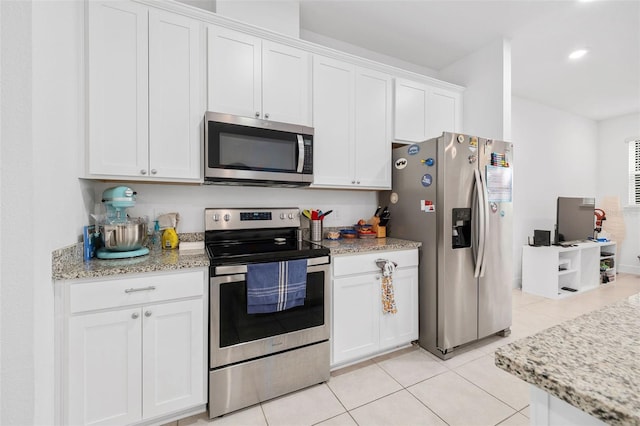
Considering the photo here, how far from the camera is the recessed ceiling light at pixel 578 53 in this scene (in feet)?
9.75

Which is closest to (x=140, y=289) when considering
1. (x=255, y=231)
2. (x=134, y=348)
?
(x=134, y=348)

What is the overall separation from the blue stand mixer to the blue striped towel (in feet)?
2.36

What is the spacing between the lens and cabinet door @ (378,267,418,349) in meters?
2.19

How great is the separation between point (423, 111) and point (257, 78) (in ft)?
5.47

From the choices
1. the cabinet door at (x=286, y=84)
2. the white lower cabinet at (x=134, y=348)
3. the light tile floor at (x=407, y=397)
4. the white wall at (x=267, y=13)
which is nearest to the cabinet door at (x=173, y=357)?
the white lower cabinet at (x=134, y=348)

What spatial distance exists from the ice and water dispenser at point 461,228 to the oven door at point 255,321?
111 cm

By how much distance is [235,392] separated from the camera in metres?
1.63

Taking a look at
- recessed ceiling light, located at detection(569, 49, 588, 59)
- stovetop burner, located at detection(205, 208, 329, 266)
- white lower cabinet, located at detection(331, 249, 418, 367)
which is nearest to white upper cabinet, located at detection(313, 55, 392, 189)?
stovetop burner, located at detection(205, 208, 329, 266)

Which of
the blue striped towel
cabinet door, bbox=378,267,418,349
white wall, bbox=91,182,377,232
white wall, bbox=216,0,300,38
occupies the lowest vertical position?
cabinet door, bbox=378,267,418,349

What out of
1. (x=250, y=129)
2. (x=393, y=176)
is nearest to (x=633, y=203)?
(x=393, y=176)

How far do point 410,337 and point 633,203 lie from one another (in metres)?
5.55

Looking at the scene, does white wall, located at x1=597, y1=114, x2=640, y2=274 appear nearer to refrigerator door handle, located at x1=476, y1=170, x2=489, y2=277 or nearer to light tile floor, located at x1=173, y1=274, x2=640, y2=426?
refrigerator door handle, located at x1=476, y1=170, x2=489, y2=277

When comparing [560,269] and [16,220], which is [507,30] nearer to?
[560,269]

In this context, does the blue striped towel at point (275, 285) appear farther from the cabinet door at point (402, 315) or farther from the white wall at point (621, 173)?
the white wall at point (621, 173)
